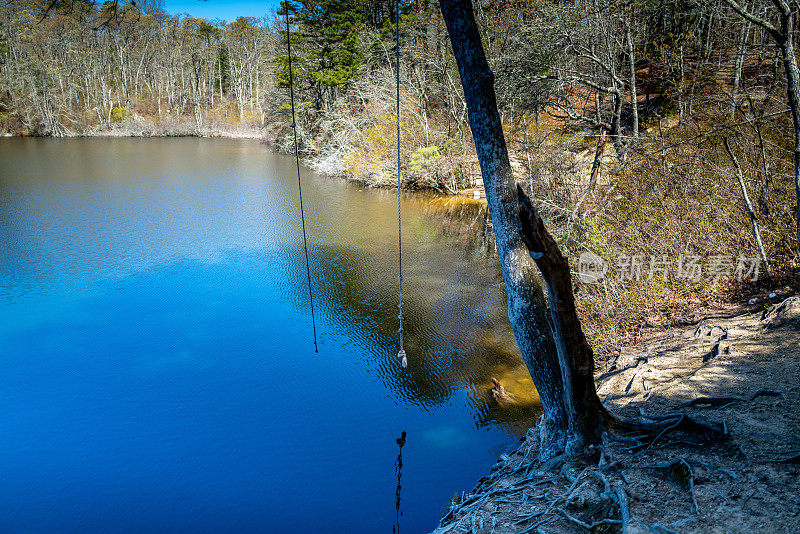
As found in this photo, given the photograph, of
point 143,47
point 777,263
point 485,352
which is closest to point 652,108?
point 777,263

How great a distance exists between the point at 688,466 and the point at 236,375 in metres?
6.00

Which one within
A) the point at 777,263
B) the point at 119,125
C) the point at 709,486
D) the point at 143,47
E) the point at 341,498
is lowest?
the point at 341,498

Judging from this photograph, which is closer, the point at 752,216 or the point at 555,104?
the point at 752,216

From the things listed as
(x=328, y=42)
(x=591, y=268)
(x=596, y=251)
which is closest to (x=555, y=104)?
(x=596, y=251)

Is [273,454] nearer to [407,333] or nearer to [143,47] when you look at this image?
[407,333]

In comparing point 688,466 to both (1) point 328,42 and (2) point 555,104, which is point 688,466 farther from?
(1) point 328,42

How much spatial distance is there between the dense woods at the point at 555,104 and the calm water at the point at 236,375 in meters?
2.59

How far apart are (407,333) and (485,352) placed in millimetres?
1372

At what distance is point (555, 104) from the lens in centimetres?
1008

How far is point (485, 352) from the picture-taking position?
25.6 feet

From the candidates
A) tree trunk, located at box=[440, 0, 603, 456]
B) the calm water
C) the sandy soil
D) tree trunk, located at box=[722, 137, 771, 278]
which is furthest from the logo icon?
tree trunk, located at box=[440, 0, 603, 456]

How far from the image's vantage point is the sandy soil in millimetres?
2803

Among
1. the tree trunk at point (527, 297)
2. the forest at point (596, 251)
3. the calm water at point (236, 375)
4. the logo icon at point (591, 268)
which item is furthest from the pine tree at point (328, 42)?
the tree trunk at point (527, 297)

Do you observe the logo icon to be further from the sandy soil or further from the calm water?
the sandy soil
